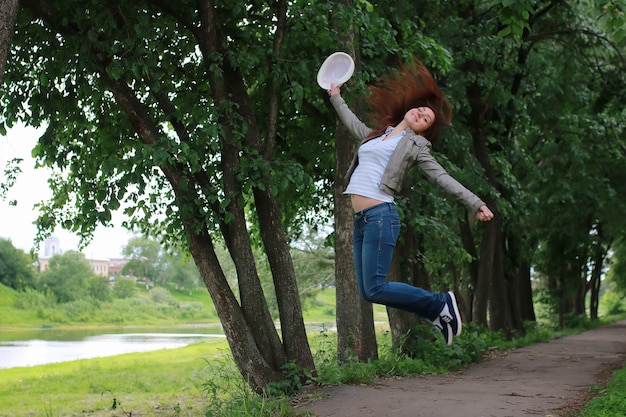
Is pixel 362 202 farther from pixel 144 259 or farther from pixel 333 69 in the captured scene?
pixel 144 259

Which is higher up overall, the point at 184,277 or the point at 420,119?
the point at 184,277

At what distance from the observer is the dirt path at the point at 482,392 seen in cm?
771

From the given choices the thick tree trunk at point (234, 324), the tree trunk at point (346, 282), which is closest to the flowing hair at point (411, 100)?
the thick tree trunk at point (234, 324)

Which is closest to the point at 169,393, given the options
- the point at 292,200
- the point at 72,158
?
the point at 292,200

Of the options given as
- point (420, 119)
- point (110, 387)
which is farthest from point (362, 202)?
point (110, 387)

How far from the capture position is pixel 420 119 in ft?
21.8

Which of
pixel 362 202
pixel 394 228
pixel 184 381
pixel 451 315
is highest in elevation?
pixel 362 202

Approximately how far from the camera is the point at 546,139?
2225 centimetres

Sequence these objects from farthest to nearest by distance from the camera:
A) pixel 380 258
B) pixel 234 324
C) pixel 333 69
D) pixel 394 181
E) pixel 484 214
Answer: pixel 234 324 → pixel 333 69 → pixel 394 181 → pixel 380 258 → pixel 484 214

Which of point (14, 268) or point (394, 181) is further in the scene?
point (14, 268)

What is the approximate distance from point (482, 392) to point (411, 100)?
4063mm

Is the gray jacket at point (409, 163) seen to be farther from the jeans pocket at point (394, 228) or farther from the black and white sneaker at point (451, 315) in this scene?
the black and white sneaker at point (451, 315)

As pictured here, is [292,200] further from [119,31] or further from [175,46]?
[119,31]

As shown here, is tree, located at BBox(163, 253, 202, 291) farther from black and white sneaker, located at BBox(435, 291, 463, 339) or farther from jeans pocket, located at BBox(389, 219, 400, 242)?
jeans pocket, located at BBox(389, 219, 400, 242)
